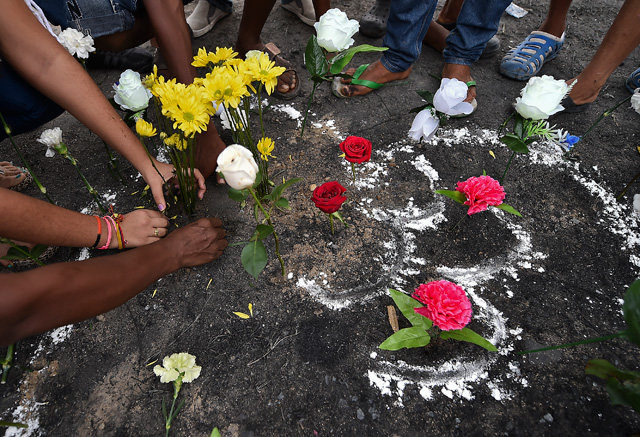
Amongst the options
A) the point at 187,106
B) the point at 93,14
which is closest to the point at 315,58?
the point at 187,106

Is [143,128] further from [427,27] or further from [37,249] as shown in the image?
[427,27]

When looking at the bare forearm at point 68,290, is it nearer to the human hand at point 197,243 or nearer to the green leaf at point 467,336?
the human hand at point 197,243

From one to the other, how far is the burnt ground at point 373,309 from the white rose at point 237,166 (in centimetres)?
63

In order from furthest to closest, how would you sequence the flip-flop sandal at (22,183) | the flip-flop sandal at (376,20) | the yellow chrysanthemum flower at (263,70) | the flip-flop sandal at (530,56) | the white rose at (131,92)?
the flip-flop sandal at (376,20), the flip-flop sandal at (530,56), the flip-flop sandal at (22,183), the white rose at (131,92), the yellow chrysanthemum flower at (263,70)

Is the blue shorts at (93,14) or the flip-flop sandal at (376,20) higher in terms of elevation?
the blue shorts at (93,14)

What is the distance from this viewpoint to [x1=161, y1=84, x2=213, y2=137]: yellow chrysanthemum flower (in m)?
1.20

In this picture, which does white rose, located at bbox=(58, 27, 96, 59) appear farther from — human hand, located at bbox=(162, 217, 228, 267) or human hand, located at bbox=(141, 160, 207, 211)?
human hand, located at bbox=(162, 217, 228, 267)

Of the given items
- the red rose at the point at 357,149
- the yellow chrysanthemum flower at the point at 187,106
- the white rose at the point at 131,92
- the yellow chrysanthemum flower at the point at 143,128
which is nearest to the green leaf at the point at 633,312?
the red rose at the point at 357,149

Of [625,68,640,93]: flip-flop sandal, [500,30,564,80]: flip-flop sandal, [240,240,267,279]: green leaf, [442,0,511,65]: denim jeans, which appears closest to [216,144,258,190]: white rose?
[240,240,267,279]: green leaf

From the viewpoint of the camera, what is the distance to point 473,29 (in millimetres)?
2207

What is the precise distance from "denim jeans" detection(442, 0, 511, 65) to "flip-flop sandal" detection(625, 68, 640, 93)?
96 centimetres

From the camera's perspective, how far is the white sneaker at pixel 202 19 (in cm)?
283

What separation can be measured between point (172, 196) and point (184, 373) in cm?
82

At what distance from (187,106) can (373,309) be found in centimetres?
100
